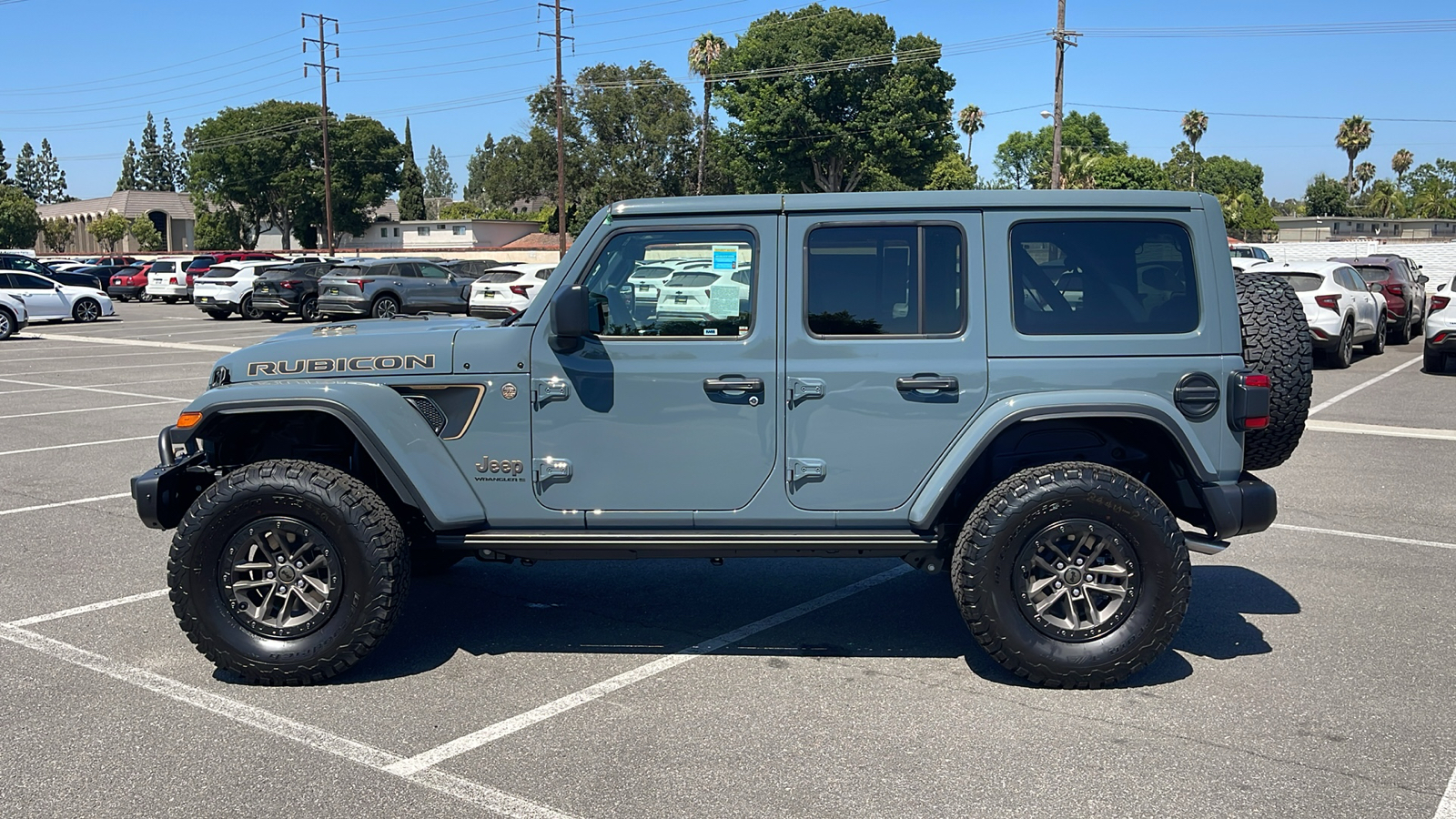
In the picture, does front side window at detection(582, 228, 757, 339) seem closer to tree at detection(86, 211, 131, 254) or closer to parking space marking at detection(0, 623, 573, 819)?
parking space marking at detection(0, 623, 573, 819)

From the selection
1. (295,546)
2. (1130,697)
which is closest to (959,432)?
(1130,697)

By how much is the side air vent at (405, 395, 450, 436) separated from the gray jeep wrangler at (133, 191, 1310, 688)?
0.03 feet

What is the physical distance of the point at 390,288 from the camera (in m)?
27.7

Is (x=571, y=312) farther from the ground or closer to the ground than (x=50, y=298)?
closer to the ground

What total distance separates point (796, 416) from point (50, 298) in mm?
30146

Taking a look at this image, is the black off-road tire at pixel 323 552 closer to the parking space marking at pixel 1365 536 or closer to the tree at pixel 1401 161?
the parking space marking at pixel 1365 536

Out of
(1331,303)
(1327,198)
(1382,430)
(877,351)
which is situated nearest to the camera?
(877,351)

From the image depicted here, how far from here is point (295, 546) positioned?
4852mm

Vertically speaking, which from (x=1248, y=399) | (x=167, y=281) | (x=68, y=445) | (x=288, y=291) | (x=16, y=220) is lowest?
(x=68, y=445)

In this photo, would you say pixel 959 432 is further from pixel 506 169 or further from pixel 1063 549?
pixel 506 169

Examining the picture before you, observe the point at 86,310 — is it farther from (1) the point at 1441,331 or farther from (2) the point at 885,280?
(2) the point at 885,280

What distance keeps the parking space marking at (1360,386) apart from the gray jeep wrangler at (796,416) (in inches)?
316

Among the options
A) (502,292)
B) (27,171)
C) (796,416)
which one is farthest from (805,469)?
(27,171)

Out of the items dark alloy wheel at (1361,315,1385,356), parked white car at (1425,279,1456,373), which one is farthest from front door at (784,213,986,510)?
dark alloy wheel at (1361,315,1385,356)
